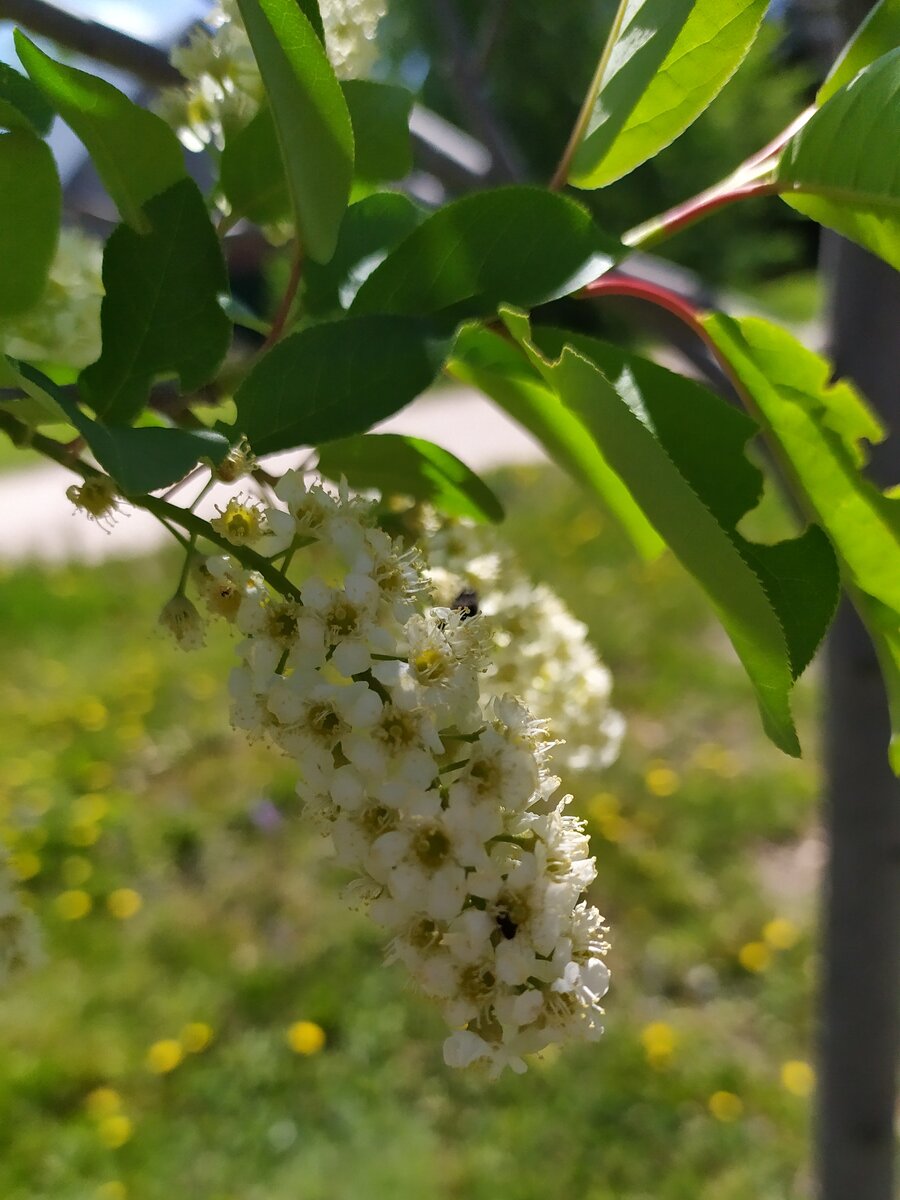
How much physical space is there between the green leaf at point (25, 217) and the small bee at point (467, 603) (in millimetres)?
246

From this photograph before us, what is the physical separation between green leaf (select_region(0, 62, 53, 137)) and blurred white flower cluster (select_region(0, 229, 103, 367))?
10 cm

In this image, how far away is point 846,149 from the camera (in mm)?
408

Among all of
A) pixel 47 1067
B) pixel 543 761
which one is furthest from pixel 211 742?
pixel 543 761

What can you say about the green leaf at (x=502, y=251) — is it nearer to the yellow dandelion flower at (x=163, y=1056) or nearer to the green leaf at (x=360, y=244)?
the green leaf at (x=360, y=244)

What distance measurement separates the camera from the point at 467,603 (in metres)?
0.55

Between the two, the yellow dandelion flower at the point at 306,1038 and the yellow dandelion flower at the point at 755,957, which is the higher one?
the yellow dandelion flower at the point at 755,957

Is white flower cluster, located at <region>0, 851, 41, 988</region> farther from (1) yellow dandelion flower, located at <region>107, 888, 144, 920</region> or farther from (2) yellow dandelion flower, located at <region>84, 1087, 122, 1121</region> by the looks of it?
(1) yellow dandelion flower, located at <region>107, 888, 144, 920</region>

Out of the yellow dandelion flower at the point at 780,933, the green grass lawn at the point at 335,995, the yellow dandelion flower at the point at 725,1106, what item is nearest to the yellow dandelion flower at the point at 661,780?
the green grass lawn at the point at 335,995

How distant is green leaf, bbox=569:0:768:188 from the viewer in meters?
0.42

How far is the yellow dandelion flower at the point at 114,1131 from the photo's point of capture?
1.54 metres

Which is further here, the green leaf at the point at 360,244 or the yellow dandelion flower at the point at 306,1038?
the yellow dandelion flower at the point at 306,1038

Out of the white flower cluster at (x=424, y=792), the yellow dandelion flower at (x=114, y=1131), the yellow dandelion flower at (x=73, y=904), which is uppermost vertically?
the yellow dandelion flower at (x=73, y=904)

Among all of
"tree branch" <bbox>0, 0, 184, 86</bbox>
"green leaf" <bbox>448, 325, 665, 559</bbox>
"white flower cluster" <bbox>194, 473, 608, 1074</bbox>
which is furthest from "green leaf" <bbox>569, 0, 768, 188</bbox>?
"tree branch" <bbox>0, 0, 184, 86</bbox>

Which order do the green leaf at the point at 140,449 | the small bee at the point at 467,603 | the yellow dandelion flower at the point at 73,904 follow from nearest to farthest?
1. the green leaf at the point at 140,449
2. the small bee at the point at 467,603
3. the yellow dandelion flower at the point at 73,904
